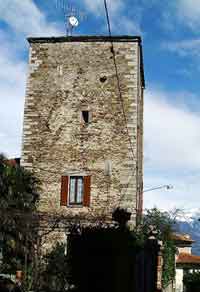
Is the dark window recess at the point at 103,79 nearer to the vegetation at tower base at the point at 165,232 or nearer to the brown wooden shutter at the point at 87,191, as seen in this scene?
the brown wooden shutter at the point at 87,191

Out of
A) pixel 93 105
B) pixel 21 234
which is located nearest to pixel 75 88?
pixel 93 105

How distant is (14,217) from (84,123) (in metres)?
5.63

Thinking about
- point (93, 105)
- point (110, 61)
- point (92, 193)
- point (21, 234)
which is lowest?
point (21, 234)

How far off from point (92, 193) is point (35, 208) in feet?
8.15

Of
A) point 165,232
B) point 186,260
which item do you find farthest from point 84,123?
point 186,260

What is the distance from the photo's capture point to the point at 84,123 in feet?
74.4

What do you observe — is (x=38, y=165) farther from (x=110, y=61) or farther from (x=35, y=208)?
(x=110, y=61)

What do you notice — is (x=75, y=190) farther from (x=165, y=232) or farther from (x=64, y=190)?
(x=165, y=232)

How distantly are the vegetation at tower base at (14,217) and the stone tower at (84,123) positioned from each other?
5.27ft

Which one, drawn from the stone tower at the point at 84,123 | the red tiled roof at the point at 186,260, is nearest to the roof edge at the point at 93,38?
the stone tower at the point at 84,123

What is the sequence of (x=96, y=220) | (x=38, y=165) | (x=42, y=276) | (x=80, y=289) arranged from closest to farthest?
(x=80, y=289) < (x=42, y=276) < (x=96, y=220) < (x=38, y=165)

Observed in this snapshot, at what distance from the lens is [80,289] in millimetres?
12305

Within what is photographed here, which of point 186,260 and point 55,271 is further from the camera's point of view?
point 186,260

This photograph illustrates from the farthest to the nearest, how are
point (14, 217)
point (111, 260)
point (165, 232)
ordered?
point (165, 232)
point (14, 217)
point (111, 260)
